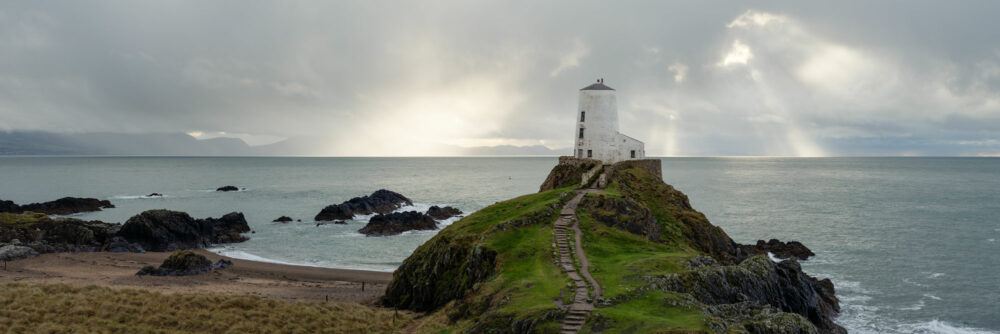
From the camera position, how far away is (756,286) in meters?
28.0

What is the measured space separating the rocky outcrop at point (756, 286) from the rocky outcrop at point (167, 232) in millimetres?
56758

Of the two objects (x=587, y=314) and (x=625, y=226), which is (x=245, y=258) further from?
(x=587, y=314)

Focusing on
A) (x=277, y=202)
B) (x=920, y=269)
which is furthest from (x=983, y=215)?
(x=277, y=202)

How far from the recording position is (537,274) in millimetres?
27094

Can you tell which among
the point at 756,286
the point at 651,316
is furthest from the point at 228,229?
the point at 651,316

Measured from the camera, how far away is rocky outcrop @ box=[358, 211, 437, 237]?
235 ft

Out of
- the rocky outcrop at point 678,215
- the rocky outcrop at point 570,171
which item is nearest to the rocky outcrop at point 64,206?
the rocky outcrop at point 570,171

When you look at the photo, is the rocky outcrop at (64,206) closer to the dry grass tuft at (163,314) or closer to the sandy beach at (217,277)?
the sandy beach at (217,277)

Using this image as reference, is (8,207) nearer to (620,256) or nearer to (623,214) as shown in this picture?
(623,214)

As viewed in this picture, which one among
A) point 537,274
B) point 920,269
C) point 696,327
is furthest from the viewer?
point 920,269

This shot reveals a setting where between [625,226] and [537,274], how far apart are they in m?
11.3

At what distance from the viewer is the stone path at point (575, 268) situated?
21.2m

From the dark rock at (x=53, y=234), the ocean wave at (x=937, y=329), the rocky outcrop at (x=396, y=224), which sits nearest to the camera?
the ocean wave at (x=937, y=329)

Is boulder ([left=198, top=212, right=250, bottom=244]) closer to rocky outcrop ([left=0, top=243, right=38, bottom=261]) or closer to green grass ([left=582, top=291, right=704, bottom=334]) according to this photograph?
rocky outcrop ([left=0, top=243, right=38, bottom=261])
